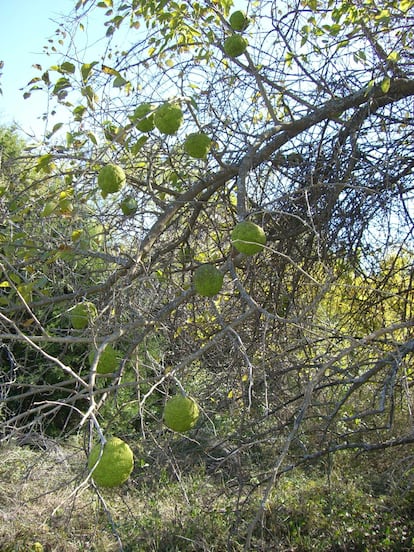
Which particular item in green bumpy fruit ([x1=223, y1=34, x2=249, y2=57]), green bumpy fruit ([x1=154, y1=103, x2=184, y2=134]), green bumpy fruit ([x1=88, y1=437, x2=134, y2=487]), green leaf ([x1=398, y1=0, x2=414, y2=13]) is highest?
green leaf ([x1=398, y1=0, x2=414, y2=13])

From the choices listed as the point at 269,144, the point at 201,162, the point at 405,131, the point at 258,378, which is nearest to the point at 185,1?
the point at 201,162

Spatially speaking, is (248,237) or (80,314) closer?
(248,237)

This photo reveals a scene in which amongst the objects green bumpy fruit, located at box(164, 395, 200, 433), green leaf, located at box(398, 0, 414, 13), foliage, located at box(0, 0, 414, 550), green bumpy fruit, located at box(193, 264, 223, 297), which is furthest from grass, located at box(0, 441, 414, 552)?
green leaf, located at box(398, 0, 414, 13)

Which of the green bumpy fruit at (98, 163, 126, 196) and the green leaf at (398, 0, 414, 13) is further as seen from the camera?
the green leaf at (398, 0, 414, 13)

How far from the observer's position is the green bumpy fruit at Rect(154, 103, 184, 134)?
1.81m

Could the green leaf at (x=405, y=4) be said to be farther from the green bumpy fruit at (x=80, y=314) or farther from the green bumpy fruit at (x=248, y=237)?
the green bumpy fruit at (x=80, y=314)

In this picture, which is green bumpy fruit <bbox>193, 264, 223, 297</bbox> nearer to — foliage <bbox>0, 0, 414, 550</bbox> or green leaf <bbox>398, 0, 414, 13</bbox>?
foliage <bbox>0, 0, 414, 550</bbox>

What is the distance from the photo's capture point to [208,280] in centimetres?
185

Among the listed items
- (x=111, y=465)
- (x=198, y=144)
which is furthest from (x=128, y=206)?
(x=111, y=465)

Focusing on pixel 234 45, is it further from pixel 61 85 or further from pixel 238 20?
pixel 61 85

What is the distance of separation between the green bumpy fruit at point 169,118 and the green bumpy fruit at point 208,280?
0.49m

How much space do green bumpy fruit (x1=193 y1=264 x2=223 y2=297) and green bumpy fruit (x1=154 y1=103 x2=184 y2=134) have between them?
0.49 meters

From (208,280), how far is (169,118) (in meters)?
0.56

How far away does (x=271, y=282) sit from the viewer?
285cm
